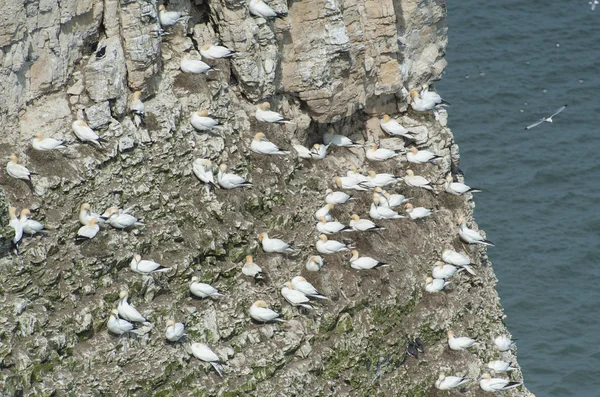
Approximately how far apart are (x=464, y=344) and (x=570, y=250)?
563 inches

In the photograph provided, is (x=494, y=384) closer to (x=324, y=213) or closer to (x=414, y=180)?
(x=414, y=180)

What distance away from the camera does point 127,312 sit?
25422 mm

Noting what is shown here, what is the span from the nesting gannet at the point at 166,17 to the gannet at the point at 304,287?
587cm

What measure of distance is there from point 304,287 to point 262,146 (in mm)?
3390

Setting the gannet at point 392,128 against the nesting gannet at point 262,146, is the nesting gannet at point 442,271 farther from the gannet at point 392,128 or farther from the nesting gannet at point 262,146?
the nesting gannet at point 262,146

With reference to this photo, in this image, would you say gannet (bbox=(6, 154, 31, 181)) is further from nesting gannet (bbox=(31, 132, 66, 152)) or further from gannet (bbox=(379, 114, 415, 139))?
gannet (bbox=(379, 114, 415, 139))

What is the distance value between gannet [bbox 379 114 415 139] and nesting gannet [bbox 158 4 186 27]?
7.38 metres

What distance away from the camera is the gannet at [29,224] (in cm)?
2478

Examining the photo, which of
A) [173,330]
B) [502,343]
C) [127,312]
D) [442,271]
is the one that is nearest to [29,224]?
[127,312]

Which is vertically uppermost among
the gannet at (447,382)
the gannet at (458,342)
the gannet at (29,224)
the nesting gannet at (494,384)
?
the gannet at (29,224)

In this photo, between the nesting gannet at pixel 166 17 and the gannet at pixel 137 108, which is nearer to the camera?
the gannet at pixel 137 108

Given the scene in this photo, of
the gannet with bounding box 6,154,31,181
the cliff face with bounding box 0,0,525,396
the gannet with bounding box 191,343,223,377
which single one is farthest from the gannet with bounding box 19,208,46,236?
the gannet with bounding box 191,343,223,377

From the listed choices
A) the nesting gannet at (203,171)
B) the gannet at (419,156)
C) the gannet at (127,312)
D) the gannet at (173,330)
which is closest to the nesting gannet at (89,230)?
the gannet at (127,312)

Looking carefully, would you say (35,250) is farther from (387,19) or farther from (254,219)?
(387,19)
